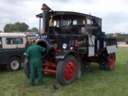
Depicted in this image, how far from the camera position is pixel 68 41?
39.9 ft

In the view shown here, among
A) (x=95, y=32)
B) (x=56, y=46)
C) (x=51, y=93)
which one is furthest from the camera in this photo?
(x=95, y=32)

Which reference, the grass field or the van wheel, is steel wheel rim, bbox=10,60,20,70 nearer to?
the van wheel

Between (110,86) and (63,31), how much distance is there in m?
3.34

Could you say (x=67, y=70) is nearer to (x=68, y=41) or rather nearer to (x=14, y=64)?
(x=68, y=41)

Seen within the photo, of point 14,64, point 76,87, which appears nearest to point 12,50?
point 14,64

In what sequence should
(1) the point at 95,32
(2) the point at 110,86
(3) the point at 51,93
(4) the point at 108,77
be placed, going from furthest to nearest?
(1) the point at 95,32, (4) the point at 108,77, (2) the point at 110,86, (3) the point at 51,93

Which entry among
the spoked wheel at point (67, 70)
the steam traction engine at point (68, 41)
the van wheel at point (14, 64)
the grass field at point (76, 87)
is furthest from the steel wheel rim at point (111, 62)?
the van wheel at point (14, 64)

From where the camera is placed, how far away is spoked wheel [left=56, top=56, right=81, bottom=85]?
10.9m

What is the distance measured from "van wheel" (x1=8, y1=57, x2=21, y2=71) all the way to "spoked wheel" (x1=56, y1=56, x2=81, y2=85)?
14.4ft

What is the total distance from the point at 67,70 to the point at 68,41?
1448 millimetres

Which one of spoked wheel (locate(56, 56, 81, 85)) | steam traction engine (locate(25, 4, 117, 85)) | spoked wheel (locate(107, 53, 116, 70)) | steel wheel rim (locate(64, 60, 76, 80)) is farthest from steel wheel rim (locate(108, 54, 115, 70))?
steel wheel rim (locate(64, 60, 76, 80))

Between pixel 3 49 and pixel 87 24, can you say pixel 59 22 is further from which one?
pixel 3 49

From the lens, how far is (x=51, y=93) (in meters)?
9.88

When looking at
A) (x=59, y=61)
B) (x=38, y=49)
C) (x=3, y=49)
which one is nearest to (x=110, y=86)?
(x=59, y=61)
